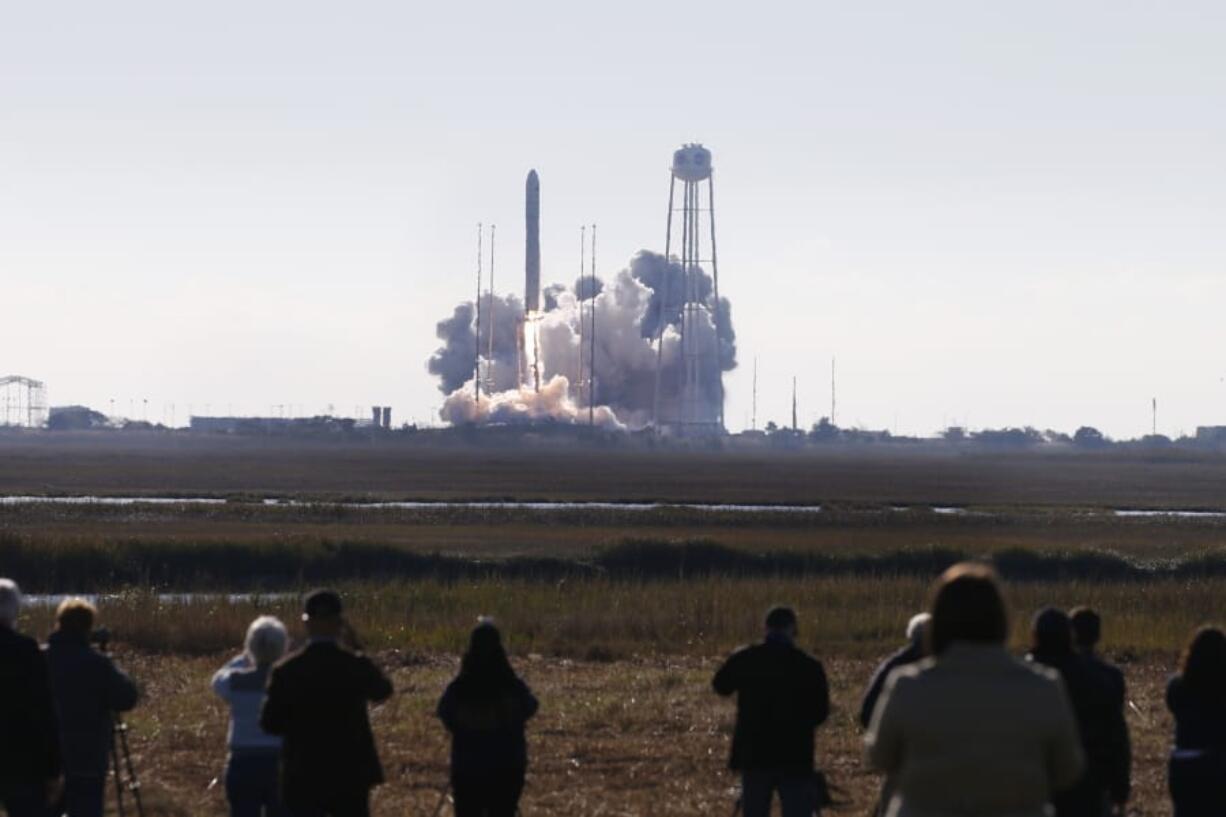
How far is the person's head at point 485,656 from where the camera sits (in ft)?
34.4

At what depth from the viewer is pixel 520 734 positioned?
1087 centimetres

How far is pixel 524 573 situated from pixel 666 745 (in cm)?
2731

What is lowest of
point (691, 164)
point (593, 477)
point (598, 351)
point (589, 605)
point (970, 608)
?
point (589, 605)

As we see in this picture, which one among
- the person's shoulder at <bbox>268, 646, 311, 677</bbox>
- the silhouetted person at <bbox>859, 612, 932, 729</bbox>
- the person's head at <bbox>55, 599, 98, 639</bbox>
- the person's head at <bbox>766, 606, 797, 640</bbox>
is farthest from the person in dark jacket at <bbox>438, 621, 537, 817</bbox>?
the person's head at <bbox>55, 599, 98, 639</bbox>

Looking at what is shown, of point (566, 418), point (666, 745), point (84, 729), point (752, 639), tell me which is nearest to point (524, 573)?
point (752, 639)

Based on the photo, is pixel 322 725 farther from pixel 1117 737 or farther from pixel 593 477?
pixel 593 477

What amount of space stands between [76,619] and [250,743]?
1125mm

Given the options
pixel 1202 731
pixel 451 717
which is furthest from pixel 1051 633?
pixel 451 717

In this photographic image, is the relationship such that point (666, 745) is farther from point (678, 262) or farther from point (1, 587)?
point (678, 262)

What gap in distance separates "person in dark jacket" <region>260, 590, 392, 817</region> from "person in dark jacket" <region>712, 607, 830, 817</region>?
2.14 meters

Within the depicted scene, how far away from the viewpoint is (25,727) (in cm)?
998

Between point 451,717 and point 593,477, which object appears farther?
point 593,477

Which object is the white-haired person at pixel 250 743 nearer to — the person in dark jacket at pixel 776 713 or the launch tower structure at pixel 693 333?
the person in dark jacket at pixel 776 713

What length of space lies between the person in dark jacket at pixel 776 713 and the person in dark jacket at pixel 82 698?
322 cm
